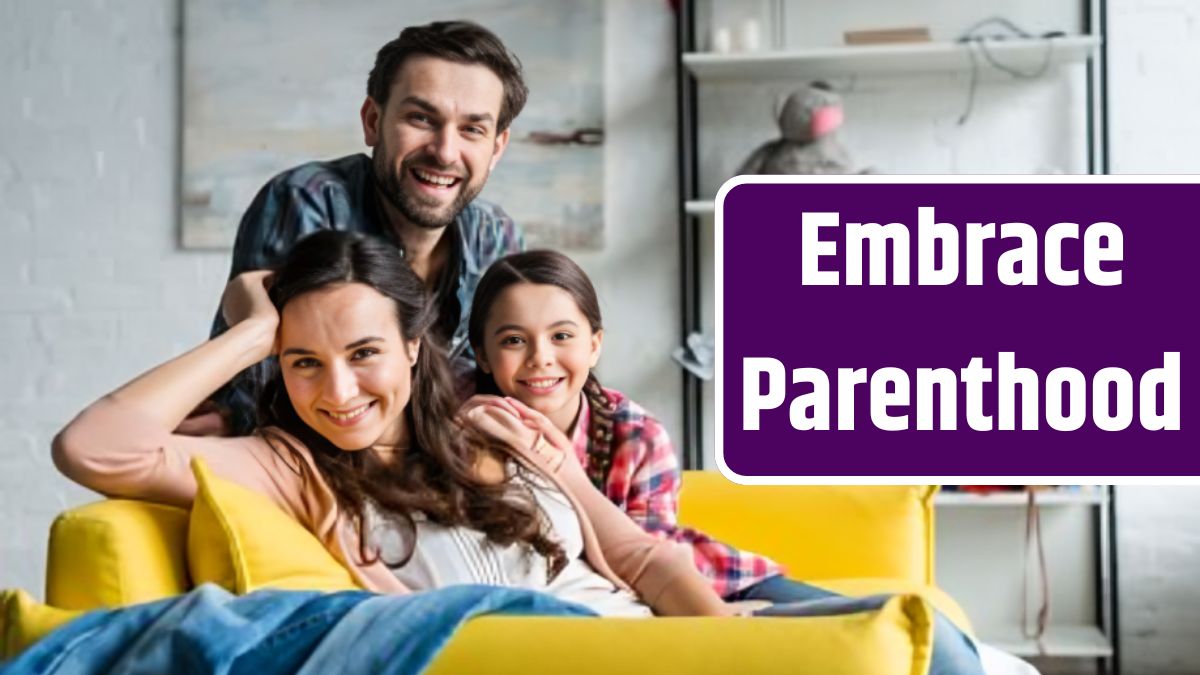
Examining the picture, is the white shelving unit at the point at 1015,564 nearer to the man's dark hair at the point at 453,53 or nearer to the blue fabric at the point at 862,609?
the blue fabric at the point at 862,609

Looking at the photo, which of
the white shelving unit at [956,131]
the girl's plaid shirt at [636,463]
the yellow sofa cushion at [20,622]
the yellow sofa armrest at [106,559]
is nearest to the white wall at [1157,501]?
the white shelving unit at [956,131]

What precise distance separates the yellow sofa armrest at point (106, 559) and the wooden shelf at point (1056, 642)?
6.53 feet

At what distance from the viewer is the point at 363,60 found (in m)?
3.33

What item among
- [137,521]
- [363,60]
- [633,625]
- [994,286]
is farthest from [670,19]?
[633,625]

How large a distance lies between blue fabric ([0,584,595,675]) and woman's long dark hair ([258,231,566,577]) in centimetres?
28

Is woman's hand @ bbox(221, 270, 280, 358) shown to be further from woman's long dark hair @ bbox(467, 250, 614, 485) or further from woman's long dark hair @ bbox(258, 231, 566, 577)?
woman's long dark hair @ bbox(467, 250, 614, 485)

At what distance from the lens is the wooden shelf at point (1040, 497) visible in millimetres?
3031

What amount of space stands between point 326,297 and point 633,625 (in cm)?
51

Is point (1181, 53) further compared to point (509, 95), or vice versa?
point (1181, 53)

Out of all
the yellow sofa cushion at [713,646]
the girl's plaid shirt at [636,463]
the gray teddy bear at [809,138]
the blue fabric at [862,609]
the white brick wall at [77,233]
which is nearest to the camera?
the yellow sofa cushion at [713,646]

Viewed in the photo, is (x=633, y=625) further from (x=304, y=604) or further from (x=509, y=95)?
(x=509, y=95)

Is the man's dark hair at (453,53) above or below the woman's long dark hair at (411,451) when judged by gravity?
above

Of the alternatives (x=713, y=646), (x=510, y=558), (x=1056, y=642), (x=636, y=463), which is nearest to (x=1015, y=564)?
(x=1056, y=642)

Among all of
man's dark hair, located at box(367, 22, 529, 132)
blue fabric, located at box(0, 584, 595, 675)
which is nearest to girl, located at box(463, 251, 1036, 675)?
man's dark hair, located at box(367, 22, 529, 132)
